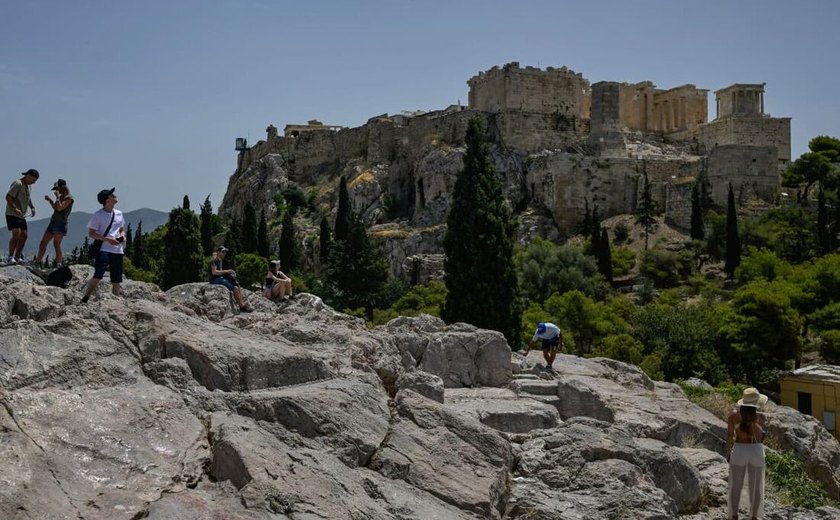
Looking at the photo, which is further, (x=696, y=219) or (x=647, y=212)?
(x=647, y=212)

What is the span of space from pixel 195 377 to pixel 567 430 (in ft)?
10.8

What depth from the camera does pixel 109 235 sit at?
848 centimetres

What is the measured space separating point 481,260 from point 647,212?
20.3 m

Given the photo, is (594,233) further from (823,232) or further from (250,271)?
(250,271)

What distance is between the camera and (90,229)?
8.34m

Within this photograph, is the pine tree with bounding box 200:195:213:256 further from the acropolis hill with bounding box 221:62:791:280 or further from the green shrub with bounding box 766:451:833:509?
the green shrub with bounding box 766:451:833:509

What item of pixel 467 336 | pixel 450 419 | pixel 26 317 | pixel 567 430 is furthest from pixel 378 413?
pixel 467 336

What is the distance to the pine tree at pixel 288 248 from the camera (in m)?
44.3

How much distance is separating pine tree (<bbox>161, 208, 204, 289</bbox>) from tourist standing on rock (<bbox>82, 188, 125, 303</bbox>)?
72.8ft

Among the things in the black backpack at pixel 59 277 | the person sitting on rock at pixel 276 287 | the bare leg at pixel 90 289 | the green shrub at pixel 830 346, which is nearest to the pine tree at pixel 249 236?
the green shrub at pixel 830 346

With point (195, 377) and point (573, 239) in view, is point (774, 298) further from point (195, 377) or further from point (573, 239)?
point (195, 377)

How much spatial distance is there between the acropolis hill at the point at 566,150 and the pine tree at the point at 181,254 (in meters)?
12.6

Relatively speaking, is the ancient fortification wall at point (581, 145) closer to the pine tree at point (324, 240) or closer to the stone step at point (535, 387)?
the pine tree at point (324, 240)

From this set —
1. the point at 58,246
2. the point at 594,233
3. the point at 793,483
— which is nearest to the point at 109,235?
the point at 58,246
